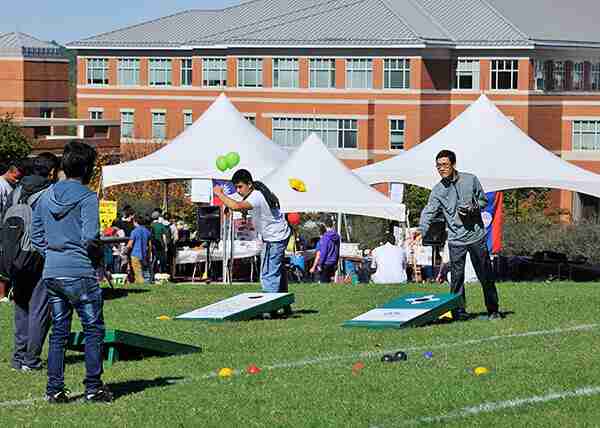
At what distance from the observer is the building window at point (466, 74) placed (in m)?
86.9

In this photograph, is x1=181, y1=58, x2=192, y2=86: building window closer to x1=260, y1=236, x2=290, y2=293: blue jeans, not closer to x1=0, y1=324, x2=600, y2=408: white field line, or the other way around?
x1=260, y1=236, x2=290, y2=293: blue jeans

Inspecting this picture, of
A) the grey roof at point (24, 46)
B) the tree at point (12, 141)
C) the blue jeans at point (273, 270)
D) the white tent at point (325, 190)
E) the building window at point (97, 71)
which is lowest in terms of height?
the blue jeans at point (273, 270)

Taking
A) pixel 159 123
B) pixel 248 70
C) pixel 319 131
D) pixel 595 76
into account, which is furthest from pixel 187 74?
pixel 595 76

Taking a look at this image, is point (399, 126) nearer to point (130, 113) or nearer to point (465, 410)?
point (130, 113)

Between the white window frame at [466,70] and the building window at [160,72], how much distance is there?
20.3 meters

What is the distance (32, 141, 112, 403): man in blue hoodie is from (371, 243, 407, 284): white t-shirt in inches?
552

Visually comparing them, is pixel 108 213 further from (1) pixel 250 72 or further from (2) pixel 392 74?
(1) pixel 250 72

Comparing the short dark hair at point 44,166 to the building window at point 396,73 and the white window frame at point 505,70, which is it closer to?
the building window at point 396,73

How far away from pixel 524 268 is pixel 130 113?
70.8m

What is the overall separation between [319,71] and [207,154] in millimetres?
57078

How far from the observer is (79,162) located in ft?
34.8

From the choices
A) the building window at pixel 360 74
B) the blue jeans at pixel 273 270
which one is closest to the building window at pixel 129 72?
the building window at pixel 360 74

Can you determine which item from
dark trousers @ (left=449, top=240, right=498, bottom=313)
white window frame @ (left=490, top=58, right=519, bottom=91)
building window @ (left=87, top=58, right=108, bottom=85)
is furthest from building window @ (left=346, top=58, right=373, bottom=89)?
dark trousers @ (left=449, top=240, right=498, bottom=313)

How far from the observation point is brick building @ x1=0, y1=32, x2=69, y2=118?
105m
